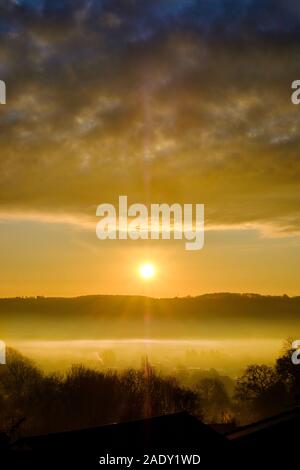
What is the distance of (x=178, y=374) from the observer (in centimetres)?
12338

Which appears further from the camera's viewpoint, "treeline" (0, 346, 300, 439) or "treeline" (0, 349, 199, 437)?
"treeline" (0, 349, 199, 437)

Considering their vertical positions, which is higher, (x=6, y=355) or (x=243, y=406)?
(x=6, y=355)

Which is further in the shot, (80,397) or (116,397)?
(80,397)

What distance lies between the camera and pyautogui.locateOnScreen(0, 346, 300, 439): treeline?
81812 millimetres

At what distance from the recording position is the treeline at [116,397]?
268 ft

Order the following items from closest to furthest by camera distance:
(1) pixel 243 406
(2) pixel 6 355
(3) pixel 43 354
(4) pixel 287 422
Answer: (4) pixel 287 422
(1) pixel 243 406
(2) pixel 6 355
(3) pixel 43 354

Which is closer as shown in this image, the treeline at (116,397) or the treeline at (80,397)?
the treeline at (116,397)

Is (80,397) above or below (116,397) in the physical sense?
below

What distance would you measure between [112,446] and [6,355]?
8665 centimetres

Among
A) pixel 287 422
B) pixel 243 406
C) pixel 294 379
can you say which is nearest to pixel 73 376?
pixel 243 406

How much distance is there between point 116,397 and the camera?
88875 millimetres

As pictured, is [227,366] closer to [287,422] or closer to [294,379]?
[294,379]
